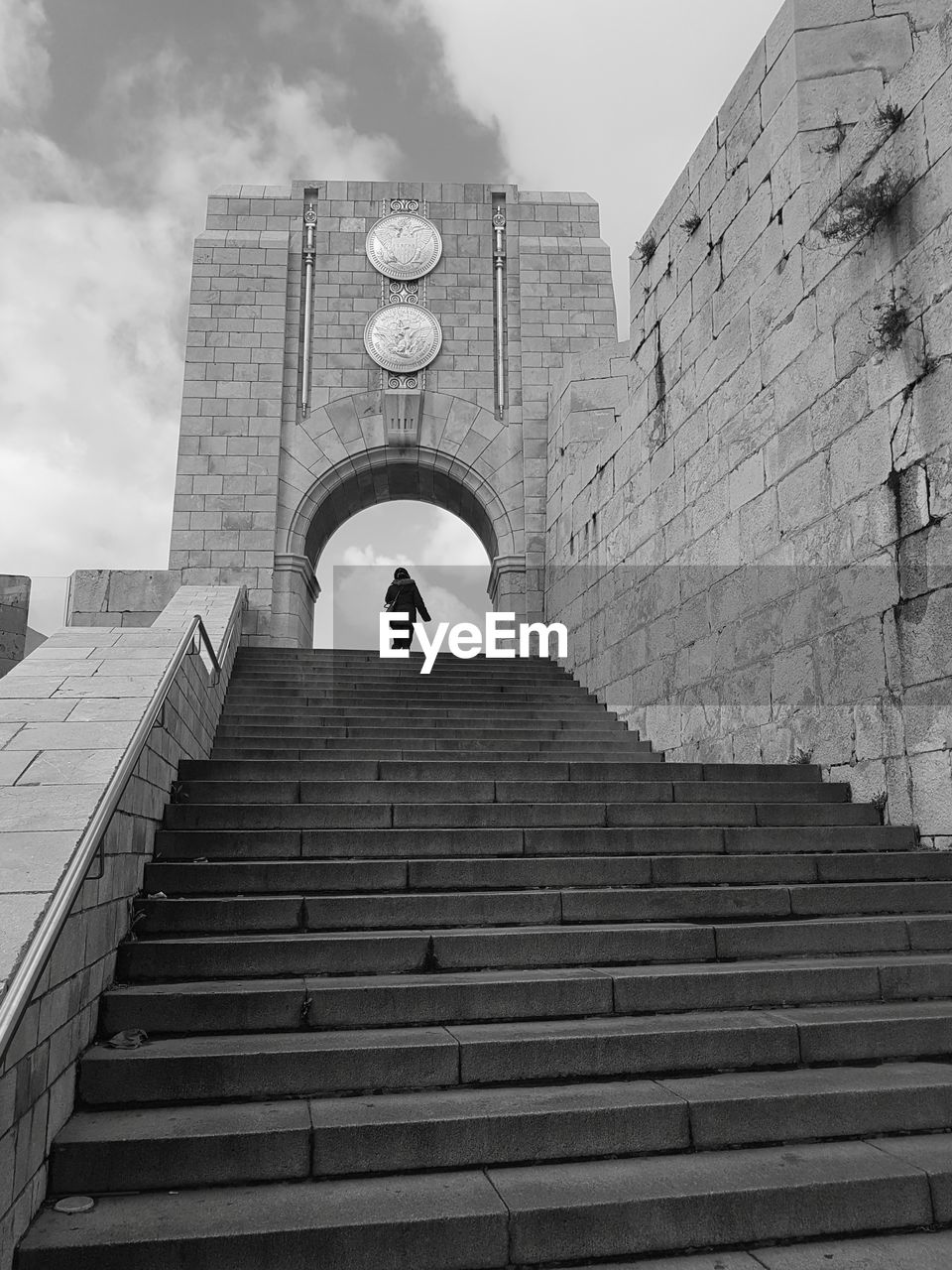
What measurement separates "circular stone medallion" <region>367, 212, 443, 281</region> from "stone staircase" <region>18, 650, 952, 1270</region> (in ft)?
35.2

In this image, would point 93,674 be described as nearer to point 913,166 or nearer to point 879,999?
point 879,999

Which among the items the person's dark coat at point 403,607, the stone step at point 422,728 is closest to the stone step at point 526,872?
the stone step at point 422,728

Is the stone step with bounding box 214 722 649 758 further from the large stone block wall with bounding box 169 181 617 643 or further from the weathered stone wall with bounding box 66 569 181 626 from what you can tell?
the large stone block wall with bounding box 169 181 617 643

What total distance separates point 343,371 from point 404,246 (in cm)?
213

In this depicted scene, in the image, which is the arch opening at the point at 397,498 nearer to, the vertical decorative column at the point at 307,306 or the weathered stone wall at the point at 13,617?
the vertical decorative column at the point at 307,306

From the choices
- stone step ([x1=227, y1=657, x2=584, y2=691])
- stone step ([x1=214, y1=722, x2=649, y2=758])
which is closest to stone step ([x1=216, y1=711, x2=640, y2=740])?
stone step ([x1=214, y1=722, x2=649, y2=758])

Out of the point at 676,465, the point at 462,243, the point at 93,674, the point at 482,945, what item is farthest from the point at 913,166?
the point at 462,243

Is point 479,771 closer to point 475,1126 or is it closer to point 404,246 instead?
point 475,1126

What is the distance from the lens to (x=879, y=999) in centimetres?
358

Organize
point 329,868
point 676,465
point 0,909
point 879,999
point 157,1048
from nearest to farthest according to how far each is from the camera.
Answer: point 0,909 < point 157,1048 < point 879,999 < point 329,868 < point 676,465

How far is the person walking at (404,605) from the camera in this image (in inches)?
442

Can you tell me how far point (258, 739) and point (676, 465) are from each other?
13.3 ft

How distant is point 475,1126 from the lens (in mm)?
2709

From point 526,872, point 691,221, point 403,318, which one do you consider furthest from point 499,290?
point 526,872
